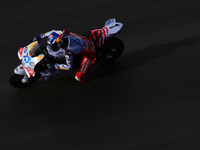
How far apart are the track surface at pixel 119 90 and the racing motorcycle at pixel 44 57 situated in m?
0.37

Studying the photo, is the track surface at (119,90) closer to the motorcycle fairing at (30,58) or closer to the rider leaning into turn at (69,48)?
the rider leaning into turn at (69,48)

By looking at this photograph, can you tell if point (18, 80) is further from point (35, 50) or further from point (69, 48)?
point (69, 48)

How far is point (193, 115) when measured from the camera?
7293mm

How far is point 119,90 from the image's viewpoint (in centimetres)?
834

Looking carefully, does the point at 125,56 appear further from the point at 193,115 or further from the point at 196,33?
the point at 193,115

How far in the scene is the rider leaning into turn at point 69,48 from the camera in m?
7.74

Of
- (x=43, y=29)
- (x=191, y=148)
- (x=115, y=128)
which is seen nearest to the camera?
(x=191, y=148)

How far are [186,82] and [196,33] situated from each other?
8.13 ft

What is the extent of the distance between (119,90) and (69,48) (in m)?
1.77

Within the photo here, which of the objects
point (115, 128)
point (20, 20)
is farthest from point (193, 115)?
point (20, 20)

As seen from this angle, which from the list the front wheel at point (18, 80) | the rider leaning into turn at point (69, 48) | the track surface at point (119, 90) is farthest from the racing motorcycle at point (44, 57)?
the track surface at point (119, 90)

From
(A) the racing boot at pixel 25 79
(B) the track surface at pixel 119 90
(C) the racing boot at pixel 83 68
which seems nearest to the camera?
(B) the track surface at pixel 119 90

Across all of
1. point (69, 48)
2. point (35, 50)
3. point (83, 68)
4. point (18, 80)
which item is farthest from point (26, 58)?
point (83, 68)

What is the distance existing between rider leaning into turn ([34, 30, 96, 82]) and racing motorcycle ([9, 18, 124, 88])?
0.21 metres
